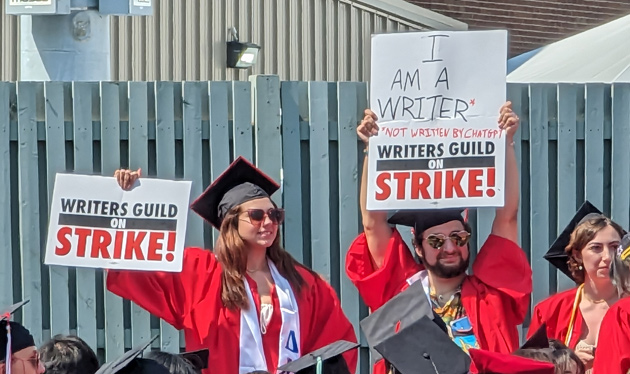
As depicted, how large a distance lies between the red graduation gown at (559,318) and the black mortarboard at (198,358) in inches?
57.1

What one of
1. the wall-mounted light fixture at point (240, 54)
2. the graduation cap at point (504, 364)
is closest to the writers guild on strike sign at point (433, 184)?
the graduation cap at point (504, 364)

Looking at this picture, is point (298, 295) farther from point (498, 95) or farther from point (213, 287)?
point (498, 95)

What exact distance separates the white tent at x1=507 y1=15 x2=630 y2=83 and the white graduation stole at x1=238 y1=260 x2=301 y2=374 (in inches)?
172

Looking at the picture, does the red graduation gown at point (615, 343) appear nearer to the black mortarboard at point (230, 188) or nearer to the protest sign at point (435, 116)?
the protest sign at point (435, 116)

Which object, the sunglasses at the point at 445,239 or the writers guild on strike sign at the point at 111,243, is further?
the writers guild on strike sign at the point at 111,243

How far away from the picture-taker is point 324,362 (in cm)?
442

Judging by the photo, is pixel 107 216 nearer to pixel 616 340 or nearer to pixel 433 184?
pixel 433 184

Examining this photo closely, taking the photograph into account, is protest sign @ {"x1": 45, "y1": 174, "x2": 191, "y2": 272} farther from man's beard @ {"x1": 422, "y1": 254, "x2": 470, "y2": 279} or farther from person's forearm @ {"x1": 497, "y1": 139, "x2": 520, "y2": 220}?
person's forearm @ {"x1": 497, "y1": 139, "x2": 520, "y2": 220}

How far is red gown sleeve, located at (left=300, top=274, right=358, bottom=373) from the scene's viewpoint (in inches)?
208

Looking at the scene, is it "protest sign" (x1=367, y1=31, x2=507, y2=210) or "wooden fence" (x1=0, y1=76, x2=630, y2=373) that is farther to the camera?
"wooden fence" (x1=0, y1=76, x2=630, y2=373)

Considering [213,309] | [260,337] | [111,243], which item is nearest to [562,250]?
[260,337]

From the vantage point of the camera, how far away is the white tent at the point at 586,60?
930 centimetres

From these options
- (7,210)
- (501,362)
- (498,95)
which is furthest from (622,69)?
(501,362)

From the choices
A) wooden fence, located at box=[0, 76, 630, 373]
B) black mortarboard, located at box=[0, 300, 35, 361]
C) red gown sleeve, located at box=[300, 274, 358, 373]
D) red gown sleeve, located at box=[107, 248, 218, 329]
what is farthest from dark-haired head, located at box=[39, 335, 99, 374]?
wooden fence, located at box=[0, 76, 630, 373]
